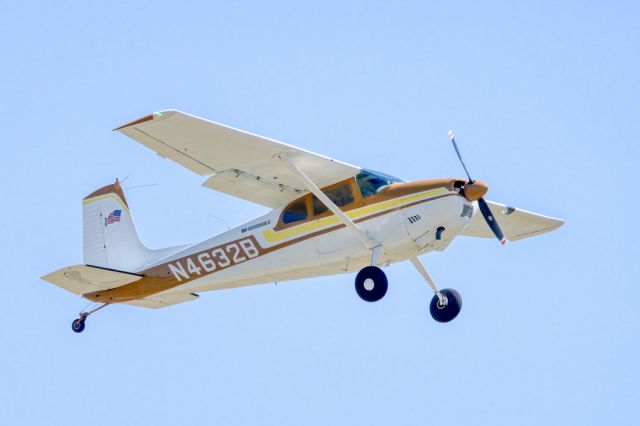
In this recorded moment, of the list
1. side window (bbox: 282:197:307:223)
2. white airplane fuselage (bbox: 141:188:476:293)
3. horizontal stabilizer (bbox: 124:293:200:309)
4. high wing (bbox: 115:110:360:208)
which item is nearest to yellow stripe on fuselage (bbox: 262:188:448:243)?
white airplane fuselage (bbox: 141:188:476:293)

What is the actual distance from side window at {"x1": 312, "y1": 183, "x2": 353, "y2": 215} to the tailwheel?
428 cm

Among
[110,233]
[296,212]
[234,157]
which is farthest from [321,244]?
[110,233]

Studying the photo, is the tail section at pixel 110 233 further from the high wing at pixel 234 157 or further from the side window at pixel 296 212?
the side window at pixel 296 212

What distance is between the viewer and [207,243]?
1802 cm

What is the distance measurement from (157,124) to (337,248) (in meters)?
3.28

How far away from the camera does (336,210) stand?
16.5 m

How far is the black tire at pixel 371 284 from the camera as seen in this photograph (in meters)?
16.2

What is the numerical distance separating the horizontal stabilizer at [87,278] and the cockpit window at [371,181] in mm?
4139

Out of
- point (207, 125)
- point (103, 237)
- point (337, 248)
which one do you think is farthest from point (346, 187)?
point (103, 237)

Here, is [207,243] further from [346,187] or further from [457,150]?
[457,150]

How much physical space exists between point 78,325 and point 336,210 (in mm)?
4814

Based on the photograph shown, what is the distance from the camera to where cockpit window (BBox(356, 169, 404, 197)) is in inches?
661

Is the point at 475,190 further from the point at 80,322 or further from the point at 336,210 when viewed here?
the point at 80,322

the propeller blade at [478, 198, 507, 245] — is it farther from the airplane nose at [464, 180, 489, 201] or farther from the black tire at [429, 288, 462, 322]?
the black tire at [429, 288, 462, 322]
